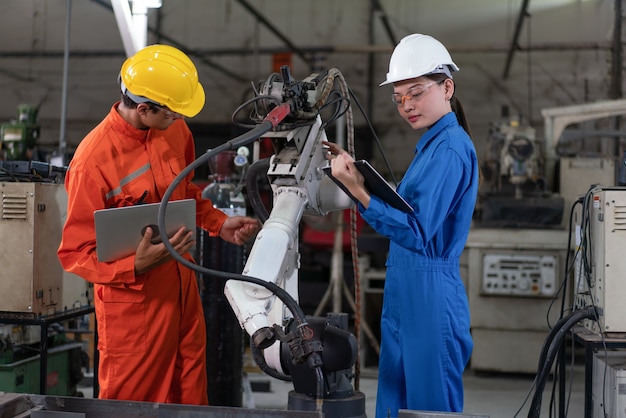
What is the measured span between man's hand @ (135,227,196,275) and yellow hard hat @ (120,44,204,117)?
296 millimetres

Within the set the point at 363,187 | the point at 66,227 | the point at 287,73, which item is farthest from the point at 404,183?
the point at 66,227

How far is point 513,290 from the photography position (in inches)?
149

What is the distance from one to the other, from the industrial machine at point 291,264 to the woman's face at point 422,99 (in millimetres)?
148

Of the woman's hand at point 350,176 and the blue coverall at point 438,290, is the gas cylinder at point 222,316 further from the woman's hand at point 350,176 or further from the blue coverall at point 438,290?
the woman's hand at point 350,176

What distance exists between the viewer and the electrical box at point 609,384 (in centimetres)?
216

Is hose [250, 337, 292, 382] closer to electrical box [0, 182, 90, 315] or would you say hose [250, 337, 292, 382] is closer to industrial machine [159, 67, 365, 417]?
industrial machine [159, 67, 365, 417]

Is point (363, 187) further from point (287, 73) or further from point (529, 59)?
point (529, 59)

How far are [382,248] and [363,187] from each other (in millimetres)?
2803

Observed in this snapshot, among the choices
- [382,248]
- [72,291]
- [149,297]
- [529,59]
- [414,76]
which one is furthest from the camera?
[529,59]

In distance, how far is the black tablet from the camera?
1445 millimetres

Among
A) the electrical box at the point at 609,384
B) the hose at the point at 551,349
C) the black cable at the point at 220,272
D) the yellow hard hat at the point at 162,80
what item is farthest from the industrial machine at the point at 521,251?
the black cable at the point at 220,272

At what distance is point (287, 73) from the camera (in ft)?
5.18

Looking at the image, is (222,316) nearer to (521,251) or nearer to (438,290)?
(438,290)

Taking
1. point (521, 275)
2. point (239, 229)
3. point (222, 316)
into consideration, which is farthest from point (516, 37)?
point (239, 229)
